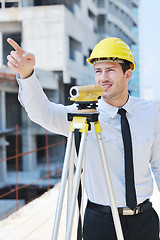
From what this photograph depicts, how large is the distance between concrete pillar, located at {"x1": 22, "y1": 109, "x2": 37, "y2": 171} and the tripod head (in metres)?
12.9

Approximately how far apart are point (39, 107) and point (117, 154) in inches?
13.6

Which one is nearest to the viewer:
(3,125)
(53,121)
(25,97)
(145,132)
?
(25,97)

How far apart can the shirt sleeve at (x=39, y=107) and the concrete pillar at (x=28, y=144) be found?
1272 cm

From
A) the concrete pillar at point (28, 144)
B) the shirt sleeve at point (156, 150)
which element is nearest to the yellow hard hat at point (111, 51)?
the shirt sleeve at point (156, 150)

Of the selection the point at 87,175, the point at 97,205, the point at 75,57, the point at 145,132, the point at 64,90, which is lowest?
the point at 97,205

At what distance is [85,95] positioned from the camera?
38.9 inches

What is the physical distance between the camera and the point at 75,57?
14.6m

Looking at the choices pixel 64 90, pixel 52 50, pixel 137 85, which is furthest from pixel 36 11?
pixel 137 85

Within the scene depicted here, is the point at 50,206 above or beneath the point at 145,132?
beneath

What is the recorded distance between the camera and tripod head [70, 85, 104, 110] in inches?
37.7

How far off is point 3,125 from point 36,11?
5.38m

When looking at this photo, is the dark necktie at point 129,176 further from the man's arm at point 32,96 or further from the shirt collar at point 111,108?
the man's arm at point 32,96

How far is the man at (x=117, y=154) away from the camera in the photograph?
1180 mm

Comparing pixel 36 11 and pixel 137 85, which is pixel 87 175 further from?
pixel 137 85
